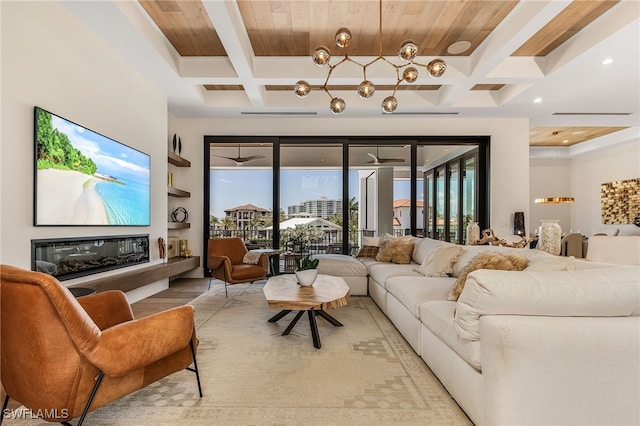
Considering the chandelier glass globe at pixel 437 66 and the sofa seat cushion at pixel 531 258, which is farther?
the chandelier glass globe at pixel 437 66

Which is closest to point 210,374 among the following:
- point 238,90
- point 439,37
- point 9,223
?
point 9,223

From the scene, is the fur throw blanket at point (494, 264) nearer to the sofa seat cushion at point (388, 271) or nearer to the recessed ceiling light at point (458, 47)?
the sofa seat cushion at point (388, 271)

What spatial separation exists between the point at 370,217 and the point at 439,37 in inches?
147

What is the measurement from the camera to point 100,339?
1.48 metres

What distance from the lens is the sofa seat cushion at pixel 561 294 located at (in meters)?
1.58

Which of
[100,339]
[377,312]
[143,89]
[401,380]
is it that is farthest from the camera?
[143,89]

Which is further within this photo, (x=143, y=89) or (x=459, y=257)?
(x=143, y=89)

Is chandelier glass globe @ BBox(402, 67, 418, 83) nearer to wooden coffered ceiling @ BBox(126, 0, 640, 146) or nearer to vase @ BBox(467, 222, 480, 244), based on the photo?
wooden coffered ceiling @ BBox(126, 0, 640, 146)

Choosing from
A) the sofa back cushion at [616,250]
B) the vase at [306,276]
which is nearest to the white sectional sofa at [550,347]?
the vase at [306,276]

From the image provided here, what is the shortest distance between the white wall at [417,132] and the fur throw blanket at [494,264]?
4.18m

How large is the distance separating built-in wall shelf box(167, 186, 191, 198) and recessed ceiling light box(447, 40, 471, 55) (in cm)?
451

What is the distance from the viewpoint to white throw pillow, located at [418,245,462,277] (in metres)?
3.51

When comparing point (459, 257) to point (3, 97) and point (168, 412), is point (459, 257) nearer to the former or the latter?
point (168, 412)

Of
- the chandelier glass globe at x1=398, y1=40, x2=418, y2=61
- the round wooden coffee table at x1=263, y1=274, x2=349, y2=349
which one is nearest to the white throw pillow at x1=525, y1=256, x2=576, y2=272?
the round wooden coffee table at x1=263, y1=274, x2=349, y2=349
